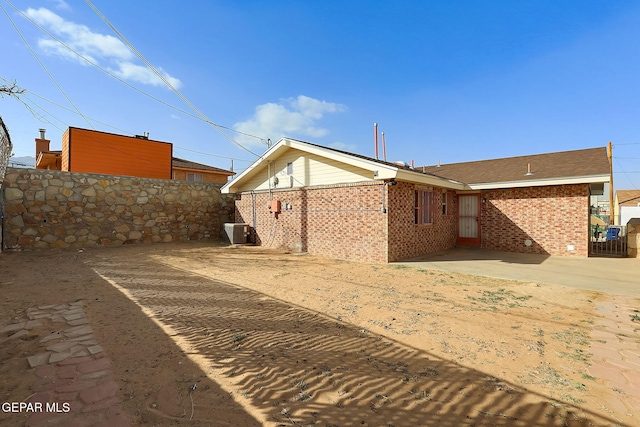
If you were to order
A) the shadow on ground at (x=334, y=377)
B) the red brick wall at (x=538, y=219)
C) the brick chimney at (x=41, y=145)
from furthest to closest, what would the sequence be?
the brick chimney at (x=41, y=145)
the red brick wall at (x=538, y=219)
the shadow on ground at (x=334, y=377)

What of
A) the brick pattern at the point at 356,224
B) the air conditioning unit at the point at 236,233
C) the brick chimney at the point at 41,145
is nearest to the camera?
the brick pattern at the point at 356,224

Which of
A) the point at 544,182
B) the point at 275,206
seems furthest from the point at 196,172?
the point at 544,182

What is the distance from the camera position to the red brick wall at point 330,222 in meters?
9.23

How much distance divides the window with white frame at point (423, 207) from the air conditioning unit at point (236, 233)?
7.59 m

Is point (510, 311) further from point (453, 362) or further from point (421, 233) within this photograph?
point (421, 233)

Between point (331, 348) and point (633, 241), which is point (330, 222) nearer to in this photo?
point (331, 348)

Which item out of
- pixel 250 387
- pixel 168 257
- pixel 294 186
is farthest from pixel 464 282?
pixel 168 257

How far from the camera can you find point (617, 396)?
2592mm

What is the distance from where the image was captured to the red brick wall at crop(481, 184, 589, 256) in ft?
34.1

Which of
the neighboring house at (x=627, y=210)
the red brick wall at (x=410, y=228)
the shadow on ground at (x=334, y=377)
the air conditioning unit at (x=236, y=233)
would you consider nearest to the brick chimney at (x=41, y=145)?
the air conditioning unit at (x=236, y=233)

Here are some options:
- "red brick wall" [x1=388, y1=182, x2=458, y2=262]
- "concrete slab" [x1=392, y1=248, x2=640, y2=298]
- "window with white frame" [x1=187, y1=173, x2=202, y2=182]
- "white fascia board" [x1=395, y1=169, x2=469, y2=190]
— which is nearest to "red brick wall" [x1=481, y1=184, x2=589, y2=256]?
"concrete slab" [x1=392, y1=248, x2=640, y2=298]

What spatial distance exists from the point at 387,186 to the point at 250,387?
7.24m

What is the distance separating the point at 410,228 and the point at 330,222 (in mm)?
2776

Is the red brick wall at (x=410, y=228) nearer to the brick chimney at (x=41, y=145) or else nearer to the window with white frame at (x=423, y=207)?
the window with white frame at (x=423, y=207)
